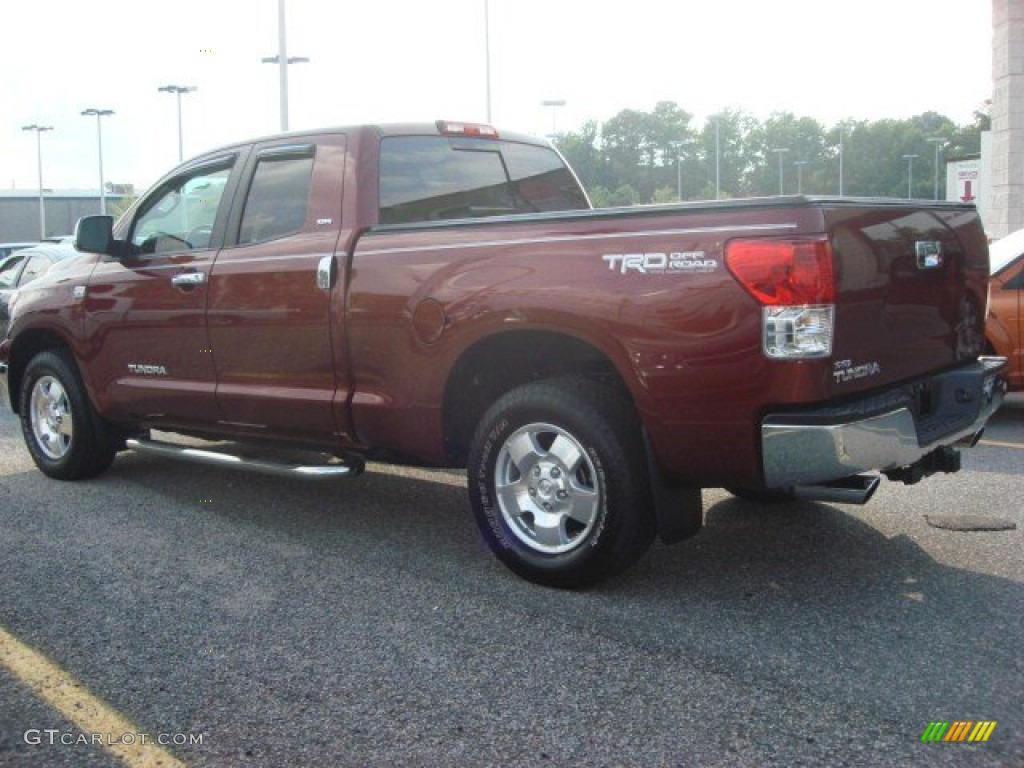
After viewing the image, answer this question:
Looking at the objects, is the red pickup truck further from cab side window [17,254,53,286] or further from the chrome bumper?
cab side window [17,254,53,286]

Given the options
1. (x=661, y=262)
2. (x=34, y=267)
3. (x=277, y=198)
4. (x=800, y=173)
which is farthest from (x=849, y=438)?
(x=800, y=173)

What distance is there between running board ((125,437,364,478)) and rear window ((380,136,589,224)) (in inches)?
45.5

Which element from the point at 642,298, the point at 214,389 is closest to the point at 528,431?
the point at 642,298

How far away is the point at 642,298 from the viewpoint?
3.87 m

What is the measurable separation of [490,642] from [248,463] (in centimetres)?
203

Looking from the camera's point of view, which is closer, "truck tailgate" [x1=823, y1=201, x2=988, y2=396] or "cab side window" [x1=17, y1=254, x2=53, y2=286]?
"truck tailgate" [x1=823, y1=201, x2=988, y2=396]

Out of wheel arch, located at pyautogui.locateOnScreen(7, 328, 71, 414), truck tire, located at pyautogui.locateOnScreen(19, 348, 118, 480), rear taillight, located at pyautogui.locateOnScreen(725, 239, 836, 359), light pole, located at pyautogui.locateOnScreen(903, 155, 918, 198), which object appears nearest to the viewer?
rear taillight, located at pyautogui.locateOnScreen(725, 239, 836, 359)

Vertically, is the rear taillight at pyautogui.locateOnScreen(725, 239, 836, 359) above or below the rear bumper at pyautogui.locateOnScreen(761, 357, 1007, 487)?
above

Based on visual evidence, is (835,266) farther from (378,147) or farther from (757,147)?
(757,147)

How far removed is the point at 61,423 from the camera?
21.9ft

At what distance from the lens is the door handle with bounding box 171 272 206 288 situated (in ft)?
18.2

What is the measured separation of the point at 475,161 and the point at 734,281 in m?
2.30

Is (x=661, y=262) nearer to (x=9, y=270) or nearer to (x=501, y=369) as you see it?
(x=501, y=369)

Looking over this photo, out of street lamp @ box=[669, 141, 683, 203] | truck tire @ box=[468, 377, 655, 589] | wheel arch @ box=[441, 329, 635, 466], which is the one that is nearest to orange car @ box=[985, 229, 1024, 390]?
wheel arch @ box=[441, 329, 635, 466]
